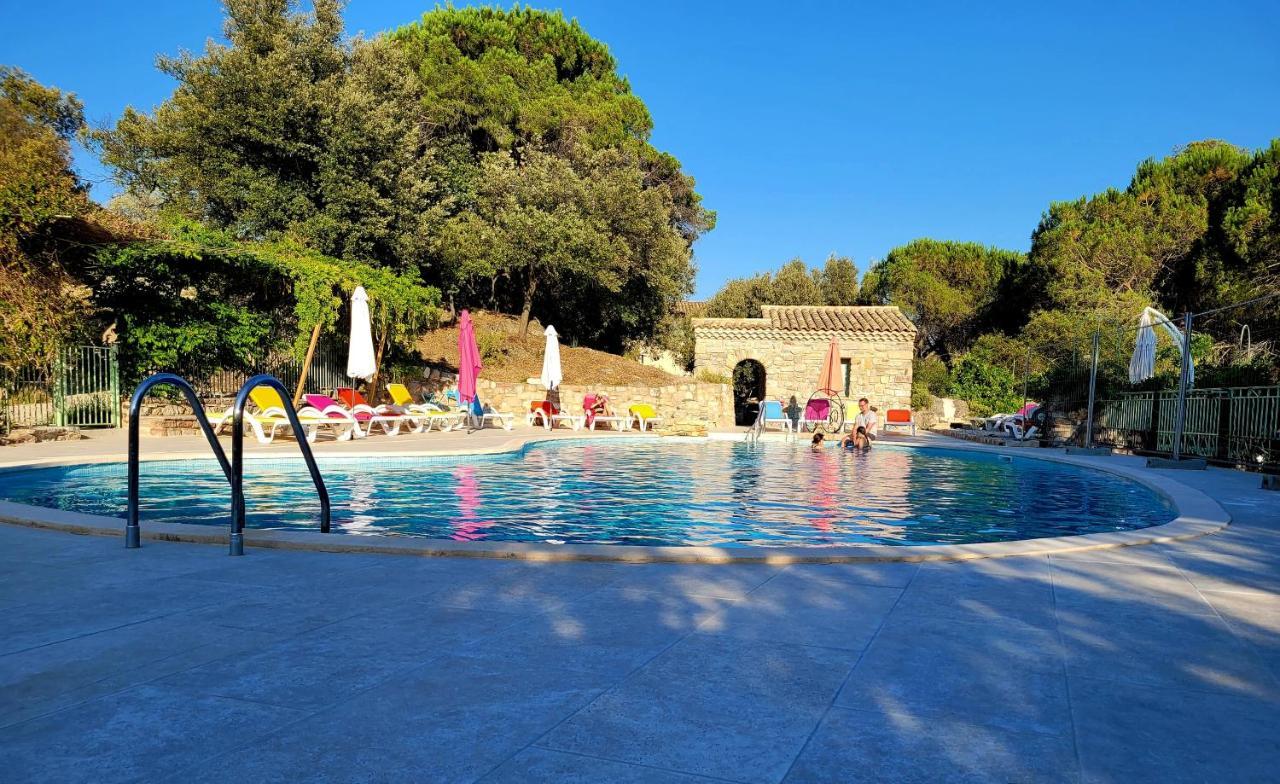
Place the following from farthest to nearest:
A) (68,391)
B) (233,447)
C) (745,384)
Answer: (745,384), (68,391), (233,447)

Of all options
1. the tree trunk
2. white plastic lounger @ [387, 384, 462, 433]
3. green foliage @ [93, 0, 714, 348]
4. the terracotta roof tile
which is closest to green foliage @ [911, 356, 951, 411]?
the terracotta roof tile

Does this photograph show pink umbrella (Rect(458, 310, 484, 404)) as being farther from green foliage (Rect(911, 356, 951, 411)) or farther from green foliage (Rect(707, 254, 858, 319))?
green foliage (Rect(707, 254, 858, 319))

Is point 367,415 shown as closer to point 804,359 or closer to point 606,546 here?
point 606,546

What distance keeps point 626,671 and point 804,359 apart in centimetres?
2371

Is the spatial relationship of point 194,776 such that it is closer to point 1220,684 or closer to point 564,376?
point 1220,684

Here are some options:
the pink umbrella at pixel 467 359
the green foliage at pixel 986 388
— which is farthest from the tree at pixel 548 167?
the green foliage at pixel 986 388

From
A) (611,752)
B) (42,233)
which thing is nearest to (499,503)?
(611,752)

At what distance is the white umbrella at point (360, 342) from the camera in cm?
1542

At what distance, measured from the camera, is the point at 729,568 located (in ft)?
14.5

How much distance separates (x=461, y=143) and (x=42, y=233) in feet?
50.8

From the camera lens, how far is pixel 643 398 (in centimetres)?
2256

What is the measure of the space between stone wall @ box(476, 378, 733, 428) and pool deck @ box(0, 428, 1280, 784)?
1692 cm

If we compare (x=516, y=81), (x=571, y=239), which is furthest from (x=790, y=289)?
(x=571, y=239)

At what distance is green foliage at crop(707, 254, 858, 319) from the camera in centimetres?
3816
